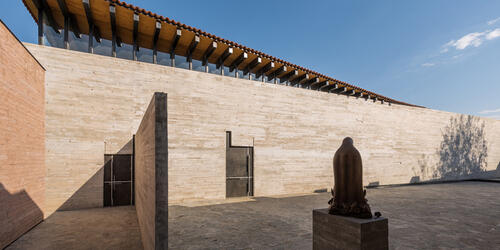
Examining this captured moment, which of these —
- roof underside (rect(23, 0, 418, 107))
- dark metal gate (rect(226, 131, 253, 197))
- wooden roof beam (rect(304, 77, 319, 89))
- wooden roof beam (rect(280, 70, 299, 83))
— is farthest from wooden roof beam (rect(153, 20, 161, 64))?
wooden roof beam (rect(304, 77, 319, 89))

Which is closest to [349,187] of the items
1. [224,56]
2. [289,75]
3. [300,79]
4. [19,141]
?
[19,141]

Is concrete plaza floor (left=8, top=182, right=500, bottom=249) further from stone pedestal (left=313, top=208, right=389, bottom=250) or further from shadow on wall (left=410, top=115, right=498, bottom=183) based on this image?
shadow on wall (left=410, top=115, right=498, bottom=183)

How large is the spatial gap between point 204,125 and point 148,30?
4.92 metres

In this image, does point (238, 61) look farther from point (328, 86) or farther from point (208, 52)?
point (328, 86)

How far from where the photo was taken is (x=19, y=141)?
6105 millimetres

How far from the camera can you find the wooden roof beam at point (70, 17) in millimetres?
8555

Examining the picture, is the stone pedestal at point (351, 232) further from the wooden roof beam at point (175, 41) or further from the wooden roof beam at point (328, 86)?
the wooden roof beam at point (328, 86)

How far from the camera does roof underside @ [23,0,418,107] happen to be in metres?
8.84

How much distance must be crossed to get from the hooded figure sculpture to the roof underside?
8773 mm

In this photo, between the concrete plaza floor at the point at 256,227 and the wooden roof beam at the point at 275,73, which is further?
the wooden roof beam at the point at 275,73

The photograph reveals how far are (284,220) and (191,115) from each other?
598cm

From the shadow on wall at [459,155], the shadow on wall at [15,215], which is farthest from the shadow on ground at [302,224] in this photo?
the shadow on wall at [459,155]

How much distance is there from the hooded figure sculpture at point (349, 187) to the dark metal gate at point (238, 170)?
7224mm

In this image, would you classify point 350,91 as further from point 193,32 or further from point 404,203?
point 193,32
